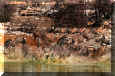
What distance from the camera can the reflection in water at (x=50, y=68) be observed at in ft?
17.2

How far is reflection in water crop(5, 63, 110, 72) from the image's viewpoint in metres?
5.25

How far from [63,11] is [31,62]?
171 cm

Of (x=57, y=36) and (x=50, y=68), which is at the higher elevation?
(x=57, y=36)

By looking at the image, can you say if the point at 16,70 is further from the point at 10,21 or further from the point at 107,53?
the point at 107,53

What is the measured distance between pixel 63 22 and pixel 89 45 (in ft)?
3.20

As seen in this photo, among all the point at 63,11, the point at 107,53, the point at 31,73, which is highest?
the point at 63,11

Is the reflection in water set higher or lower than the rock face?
lower

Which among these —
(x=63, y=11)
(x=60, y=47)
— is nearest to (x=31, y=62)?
(x=60, y=47)

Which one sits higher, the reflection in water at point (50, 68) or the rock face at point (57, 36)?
the rock face at point (57, 36)

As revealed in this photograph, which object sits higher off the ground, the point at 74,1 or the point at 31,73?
the point at 74,1

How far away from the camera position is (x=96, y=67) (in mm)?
5242

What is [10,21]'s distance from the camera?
5316 millimetres

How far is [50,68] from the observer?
530cm

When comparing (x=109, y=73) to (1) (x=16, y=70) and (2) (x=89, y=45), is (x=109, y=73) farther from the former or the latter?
(1) (x=16, y=70)
